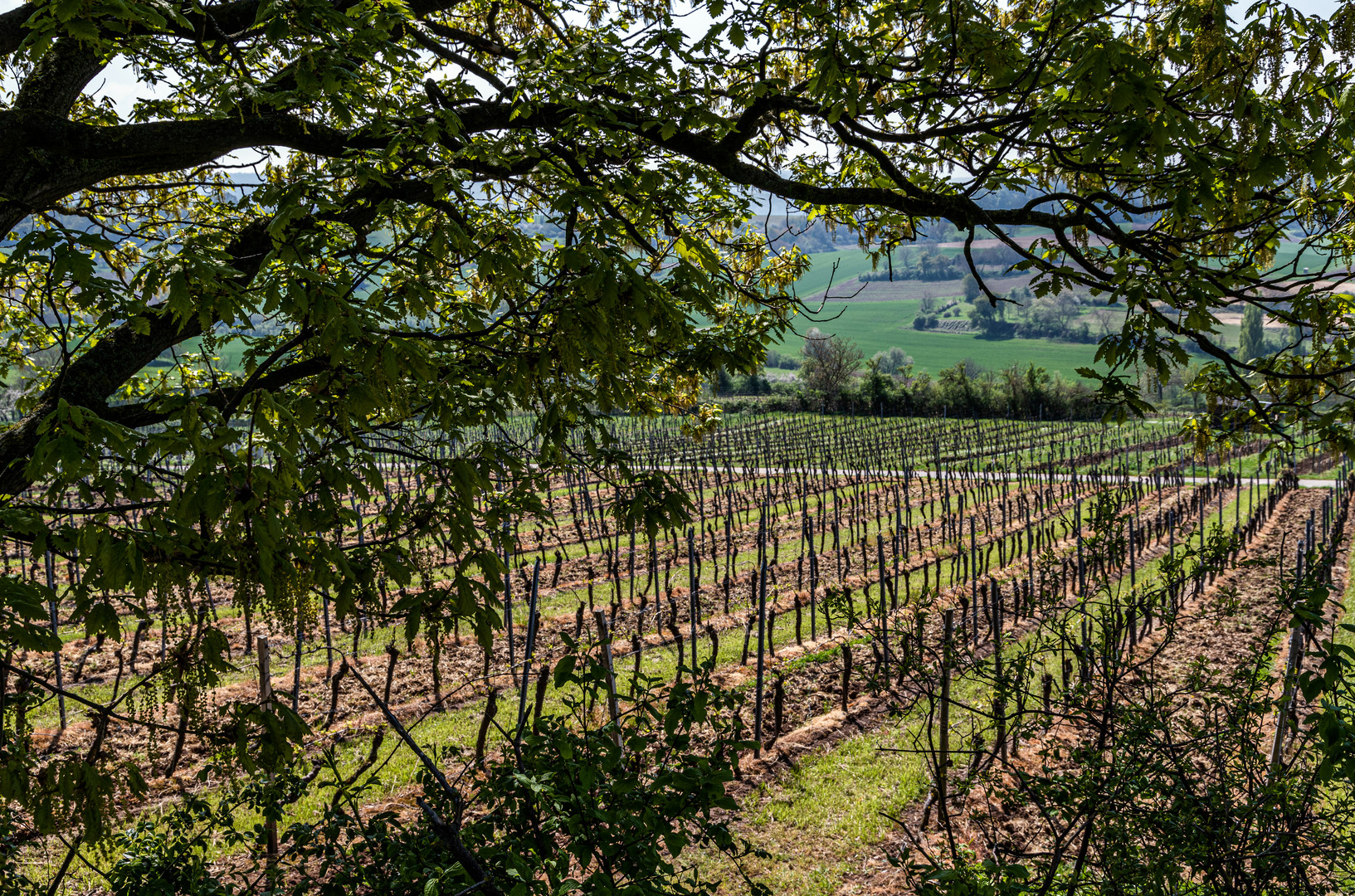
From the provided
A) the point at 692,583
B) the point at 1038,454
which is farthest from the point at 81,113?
the point at 1038,454

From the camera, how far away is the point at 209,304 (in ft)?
8.55

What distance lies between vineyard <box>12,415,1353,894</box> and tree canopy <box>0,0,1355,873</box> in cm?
27

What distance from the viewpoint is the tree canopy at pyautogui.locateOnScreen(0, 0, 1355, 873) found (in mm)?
2572

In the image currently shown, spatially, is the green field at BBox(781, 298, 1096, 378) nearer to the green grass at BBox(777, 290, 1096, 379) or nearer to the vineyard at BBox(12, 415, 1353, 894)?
the green grass at BBox(777, 290, 1096, 379)

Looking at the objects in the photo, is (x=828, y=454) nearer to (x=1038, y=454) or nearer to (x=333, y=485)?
(x=1038, y=454)

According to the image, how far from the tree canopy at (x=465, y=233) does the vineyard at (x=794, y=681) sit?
0.27 m

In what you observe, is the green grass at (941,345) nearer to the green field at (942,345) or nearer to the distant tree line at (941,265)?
the green field at (942,345)

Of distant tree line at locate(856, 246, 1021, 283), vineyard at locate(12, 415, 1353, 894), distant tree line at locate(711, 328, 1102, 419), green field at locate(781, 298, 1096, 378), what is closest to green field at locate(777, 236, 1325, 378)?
green field at locate(781, 298, 1096, 378)

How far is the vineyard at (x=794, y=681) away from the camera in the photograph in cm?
340

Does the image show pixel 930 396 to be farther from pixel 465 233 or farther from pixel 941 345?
pixel 941 345

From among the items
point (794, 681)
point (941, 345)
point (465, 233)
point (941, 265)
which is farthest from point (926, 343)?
point (465, 233)

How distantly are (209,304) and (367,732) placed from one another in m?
6.19

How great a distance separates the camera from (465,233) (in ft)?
9.56

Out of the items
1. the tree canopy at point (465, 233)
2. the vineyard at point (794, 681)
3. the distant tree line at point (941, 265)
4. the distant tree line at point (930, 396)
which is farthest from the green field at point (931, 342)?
the tree canopy at point (465, 233)
